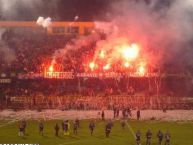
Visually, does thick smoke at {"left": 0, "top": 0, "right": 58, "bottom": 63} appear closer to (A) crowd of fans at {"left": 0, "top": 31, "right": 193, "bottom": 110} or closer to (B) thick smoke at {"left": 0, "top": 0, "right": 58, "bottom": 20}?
(B) thick smoke at {"left": 0, "top": 0, "right": 58, "bottom": 20}

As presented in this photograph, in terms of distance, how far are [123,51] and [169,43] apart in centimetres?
738

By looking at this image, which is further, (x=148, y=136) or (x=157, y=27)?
(x=157, y=27)

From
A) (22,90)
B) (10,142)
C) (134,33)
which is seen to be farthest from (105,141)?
(134,33)

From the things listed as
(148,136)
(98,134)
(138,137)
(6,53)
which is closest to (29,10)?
(6,53)

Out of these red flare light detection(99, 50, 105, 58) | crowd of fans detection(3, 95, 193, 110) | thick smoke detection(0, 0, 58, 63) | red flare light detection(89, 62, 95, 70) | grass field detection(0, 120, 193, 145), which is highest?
thick smoke detection(0, 0, 58, 63)

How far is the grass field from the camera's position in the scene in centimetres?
3699

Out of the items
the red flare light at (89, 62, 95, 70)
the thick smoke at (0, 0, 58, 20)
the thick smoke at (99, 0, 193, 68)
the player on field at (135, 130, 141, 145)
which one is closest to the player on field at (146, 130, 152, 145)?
the player on field at (135, 130, 141, 145)

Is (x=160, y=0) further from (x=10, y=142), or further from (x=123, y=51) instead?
(x=10, y=142)

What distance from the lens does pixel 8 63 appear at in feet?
204

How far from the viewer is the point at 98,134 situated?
132 ft

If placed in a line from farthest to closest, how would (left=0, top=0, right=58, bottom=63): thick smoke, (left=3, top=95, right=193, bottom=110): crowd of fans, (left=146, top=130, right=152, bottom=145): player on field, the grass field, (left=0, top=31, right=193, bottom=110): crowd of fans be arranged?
(left=0, top=0, right=58, bottom=63): thick smoke
(left=0, top=31, right=193, bottom=110): crowd of fans
(left=3, top=95, right=193, bottom=110): crowd of fans
the grass field
(left=146, top=130, right=152, bottom=145): player on field

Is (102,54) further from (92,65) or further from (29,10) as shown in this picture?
(29,10)

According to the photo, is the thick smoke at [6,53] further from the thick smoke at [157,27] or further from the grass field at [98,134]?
the grass field at [98,134]

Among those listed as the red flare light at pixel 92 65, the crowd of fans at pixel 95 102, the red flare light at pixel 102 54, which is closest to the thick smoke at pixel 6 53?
the crowd of fans at pixel 95 102
